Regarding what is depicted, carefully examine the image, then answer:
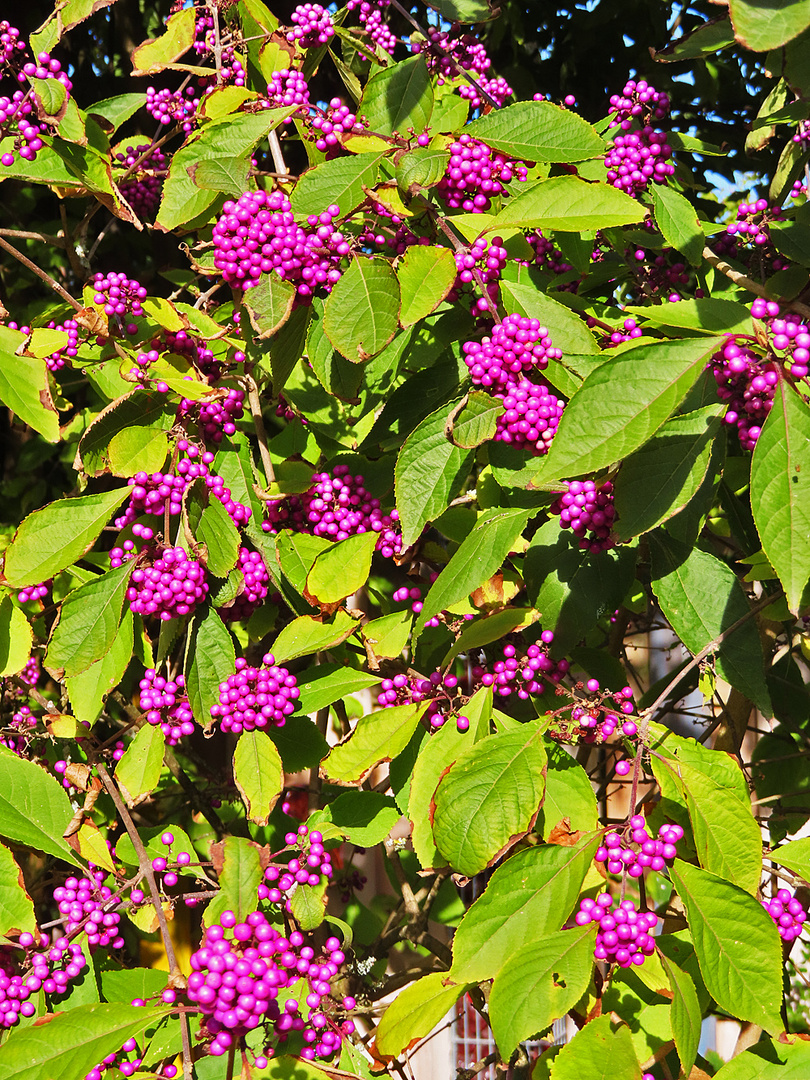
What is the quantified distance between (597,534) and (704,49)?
1.02 m

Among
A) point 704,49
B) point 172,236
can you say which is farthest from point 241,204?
point 172,236

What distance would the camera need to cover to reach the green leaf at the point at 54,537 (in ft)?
5.98

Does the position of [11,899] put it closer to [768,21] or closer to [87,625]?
[87,625]

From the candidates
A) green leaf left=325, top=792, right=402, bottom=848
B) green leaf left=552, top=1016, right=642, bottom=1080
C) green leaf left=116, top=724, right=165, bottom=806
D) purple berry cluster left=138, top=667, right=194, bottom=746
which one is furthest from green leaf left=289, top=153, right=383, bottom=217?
green leaf left=552, top=1016, right=642, bottom=1080

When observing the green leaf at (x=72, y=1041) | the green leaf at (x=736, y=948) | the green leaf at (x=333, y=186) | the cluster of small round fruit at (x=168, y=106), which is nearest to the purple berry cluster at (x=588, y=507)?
the green leaf at (x=736, y=948)

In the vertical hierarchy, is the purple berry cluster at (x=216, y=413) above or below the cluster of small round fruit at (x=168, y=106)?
below

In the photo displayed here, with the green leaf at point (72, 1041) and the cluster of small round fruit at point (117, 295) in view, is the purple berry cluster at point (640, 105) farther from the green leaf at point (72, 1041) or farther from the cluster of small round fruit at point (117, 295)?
the green leaf at point (72, 1041)

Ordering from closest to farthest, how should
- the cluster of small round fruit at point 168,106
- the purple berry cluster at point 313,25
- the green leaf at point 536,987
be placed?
the green leaf at point 536,987 < the purple berry cluster at point 313,25 < the cluster of small round fruit at point 168,106

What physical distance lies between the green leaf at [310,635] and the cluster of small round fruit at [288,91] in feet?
3.38

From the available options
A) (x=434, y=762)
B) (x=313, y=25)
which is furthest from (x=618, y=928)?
(x=313, y=25)

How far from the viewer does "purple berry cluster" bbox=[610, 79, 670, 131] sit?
203 cm

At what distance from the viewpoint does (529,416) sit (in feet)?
5.12

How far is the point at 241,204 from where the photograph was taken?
66.2 inches

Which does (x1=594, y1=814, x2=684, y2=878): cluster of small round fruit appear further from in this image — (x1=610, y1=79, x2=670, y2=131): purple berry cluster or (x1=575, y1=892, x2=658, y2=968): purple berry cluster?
(x1=610, y1=79, x2=670, y2=131): purple berry cluster
